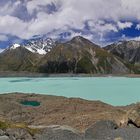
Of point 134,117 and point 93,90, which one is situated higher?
point 134,117

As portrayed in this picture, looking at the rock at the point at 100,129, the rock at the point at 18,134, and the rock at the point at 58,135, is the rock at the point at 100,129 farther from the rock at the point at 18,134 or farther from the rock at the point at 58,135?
the rock at the point at 18,134

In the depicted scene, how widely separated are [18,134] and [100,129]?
3253 millimetres

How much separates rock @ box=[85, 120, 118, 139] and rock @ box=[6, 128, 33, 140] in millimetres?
2258

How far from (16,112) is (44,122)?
223 inches

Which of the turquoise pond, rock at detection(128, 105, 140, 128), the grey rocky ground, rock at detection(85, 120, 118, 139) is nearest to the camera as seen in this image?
the grey rocky ground

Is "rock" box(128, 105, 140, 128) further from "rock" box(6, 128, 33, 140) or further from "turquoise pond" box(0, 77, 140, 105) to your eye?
"turquoise pond" box(0, 77, 140, 105)

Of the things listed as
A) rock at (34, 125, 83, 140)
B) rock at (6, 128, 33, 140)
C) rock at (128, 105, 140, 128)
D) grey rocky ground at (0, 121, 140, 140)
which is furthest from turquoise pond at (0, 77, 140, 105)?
rock at (6, 128, 33, 140)

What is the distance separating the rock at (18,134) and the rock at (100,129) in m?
2.26

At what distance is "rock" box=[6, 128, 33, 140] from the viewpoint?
14.1m

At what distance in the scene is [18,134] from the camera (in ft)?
46.6

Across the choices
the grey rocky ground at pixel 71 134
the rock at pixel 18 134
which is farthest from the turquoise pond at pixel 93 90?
the rock at pixel 18 134

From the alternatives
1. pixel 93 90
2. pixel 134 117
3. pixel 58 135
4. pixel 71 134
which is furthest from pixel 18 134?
pixel 93 90

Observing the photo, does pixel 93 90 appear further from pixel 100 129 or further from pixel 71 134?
pixel 71 134

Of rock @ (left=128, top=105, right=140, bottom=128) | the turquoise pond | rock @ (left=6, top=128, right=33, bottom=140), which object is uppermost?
rock @ (left=128, top=105, right=140, bottom=128)
